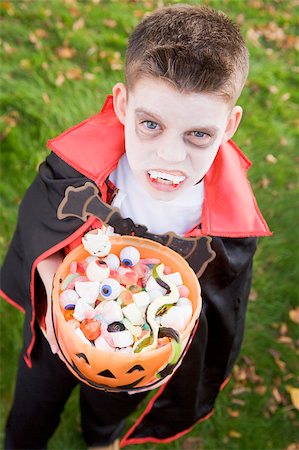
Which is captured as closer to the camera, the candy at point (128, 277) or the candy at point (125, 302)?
the candy at point (125, 302)

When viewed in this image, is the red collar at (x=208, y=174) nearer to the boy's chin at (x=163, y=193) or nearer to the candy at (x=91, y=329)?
the boy's chin at (x=163, y=193)

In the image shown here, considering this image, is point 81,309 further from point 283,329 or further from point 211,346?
point 283,329

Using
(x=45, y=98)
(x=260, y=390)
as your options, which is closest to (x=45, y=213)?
(x=260, y=390)

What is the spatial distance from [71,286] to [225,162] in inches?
27.9

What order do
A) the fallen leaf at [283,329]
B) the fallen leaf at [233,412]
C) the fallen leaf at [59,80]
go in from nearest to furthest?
the fallen leaf at [233,412] < the fallen leaf at [283,329] < the fallen leaf at [59,80]

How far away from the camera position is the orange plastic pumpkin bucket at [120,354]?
1384mm

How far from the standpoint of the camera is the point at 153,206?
1812mm

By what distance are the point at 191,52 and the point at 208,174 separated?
52 centimetres

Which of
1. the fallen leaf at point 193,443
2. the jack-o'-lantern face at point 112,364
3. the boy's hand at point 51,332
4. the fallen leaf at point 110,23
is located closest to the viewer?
the jack-o'-lantern face at point 112,364

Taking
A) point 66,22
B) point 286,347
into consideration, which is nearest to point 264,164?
point 286,347

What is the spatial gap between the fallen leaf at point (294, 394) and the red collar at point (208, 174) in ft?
4.49

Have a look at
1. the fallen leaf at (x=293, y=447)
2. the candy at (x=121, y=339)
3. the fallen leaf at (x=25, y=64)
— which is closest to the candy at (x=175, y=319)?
the candy at (x=121, y=339)

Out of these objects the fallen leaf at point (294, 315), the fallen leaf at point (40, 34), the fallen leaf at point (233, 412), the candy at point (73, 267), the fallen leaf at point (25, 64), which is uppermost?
the candy at point (73, 267)

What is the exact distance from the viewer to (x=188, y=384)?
7.10ft
